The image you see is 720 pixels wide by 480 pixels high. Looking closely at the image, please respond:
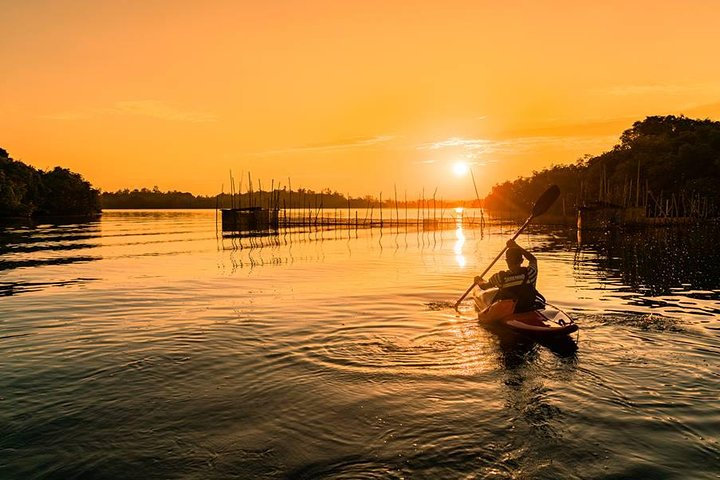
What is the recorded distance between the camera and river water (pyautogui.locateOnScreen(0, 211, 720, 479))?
688cm

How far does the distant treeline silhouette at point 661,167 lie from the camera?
78.9 meters

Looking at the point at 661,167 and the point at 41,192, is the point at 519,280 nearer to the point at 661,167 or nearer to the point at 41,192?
the point at 661,167

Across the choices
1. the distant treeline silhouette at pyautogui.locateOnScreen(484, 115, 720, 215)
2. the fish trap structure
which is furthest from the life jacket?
the distant treeline silhouette at pyautogui.locateOnScreen(484, 115, 720, 215)

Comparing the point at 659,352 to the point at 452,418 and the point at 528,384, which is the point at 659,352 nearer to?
the point at 528,384

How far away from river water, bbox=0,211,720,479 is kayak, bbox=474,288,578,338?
1.36 ft

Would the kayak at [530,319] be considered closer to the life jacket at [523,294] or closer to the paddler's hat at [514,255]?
the life jacket at [523,294]

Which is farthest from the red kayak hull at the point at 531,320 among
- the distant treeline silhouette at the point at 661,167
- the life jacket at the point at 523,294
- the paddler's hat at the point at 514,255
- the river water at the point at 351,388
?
the distant treeline silhouette at the point at 661,167

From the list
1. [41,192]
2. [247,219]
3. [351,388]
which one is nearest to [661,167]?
[247,219]

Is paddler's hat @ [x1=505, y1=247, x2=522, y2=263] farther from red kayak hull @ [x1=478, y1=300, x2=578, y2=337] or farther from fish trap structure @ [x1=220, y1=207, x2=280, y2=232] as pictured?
fish trap structure @ [x1=220, y1=207, x2=280, y2=232]

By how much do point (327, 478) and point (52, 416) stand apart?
218 inches

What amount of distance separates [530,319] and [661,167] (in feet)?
286

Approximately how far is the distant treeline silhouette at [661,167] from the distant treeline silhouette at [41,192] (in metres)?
111

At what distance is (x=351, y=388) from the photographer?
961 centimetres

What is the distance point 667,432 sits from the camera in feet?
24.8
